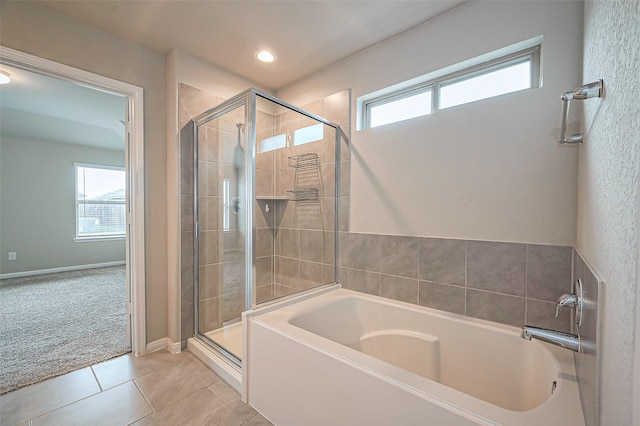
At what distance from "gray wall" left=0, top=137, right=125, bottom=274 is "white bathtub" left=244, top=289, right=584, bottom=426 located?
561 centimetres

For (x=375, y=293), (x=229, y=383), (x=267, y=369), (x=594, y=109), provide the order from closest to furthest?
(x=594, y=109) < (x=267, y=369) < (x=229, y=383) < (x=375, y=293)

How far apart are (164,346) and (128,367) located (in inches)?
12.6

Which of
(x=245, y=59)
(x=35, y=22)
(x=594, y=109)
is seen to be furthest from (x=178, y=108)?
(x=594, y=109)

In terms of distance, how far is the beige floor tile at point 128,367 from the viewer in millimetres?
1916

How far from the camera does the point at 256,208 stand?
6.53 ft

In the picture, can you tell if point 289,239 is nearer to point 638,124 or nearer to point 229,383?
point 229,383

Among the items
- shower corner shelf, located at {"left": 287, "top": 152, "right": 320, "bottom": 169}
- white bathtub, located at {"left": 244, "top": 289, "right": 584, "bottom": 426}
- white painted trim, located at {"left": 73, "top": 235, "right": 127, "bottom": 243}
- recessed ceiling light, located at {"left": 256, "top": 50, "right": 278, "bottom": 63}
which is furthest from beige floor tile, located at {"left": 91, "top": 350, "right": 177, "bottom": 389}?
white painted trim, located at {"left": 73, "top": 235, "right": 127, "bottom": 243}

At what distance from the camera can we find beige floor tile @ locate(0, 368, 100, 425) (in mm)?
1575

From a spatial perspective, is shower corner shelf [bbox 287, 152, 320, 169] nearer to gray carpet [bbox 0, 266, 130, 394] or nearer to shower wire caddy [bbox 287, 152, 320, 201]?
shower wire caddy [bbox 287, 152, 320, 201]

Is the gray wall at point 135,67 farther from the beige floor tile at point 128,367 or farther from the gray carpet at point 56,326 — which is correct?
the gray carpet at point 56,326

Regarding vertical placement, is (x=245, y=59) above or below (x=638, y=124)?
above

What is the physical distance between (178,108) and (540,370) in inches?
120

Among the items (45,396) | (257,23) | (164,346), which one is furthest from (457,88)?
(45,396)

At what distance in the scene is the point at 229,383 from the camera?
74.6 inches
